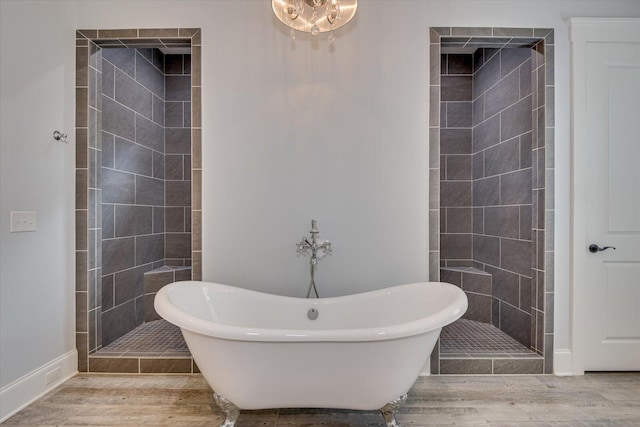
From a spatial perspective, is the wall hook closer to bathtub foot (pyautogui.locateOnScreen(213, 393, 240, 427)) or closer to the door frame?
bathtub foot (pyautogui.locateOnScreen(213, 393, 240, 427))

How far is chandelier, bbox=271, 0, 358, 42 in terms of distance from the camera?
6.40 ft

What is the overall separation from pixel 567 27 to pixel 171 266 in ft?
11.8

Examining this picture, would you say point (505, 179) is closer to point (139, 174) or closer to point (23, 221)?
point (139, 174)

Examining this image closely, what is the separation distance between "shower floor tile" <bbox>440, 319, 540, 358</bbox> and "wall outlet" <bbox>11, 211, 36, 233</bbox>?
2517 mm

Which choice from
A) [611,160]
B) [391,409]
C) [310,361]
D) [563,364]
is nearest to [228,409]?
[310,361]

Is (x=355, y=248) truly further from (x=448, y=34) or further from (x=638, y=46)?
(x=638, y=46)

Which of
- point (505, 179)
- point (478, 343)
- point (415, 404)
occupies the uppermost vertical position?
point (505, 179)

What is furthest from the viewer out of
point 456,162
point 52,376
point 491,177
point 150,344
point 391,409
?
point 456,162

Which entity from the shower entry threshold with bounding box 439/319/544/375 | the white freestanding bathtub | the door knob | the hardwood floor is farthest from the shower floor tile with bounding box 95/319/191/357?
the door knob

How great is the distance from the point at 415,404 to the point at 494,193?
6.13ft

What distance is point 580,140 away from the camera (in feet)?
6.97

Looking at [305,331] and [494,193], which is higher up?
[494,193]

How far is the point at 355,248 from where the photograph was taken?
85.7 inches

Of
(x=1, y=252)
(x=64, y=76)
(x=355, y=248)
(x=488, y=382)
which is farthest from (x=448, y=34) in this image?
(x=1, y=252)
